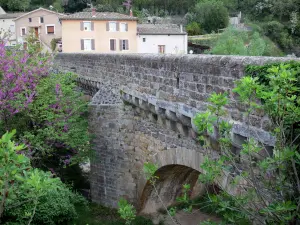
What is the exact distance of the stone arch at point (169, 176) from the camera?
6603 millimetres

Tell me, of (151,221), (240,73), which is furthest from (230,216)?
(151,221)

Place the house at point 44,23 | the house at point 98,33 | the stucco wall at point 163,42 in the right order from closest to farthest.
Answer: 1. the house at point 98,33
2. the stucco wall at point 163,42
3. the house at point 44,23

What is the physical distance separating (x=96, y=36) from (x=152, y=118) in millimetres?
24732

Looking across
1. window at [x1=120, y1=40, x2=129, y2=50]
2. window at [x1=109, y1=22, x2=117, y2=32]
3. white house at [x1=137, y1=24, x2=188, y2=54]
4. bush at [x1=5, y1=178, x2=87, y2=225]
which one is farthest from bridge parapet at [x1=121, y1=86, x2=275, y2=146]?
window at [x1=109, y1=22, x2=117, y2=32]

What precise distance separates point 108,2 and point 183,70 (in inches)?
1901

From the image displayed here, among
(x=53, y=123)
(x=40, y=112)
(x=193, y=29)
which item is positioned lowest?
(x=53, y=123)

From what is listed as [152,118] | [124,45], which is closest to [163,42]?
[124,45]

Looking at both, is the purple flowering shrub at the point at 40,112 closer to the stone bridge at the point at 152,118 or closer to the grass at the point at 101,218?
the stone bridge at the point at 152,118

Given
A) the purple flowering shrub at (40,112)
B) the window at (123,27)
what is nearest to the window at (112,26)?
the window at (123,27)

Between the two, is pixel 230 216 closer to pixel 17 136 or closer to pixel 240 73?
pixel 240 73

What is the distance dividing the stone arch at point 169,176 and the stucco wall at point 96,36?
22307 mm

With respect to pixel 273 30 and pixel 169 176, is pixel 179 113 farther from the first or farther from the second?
pixel 273 30

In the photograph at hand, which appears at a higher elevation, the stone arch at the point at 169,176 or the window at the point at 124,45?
the window at the point at 124,45

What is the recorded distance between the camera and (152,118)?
25.3 feet
